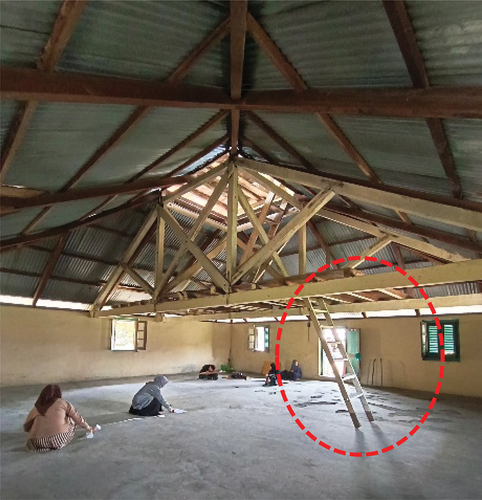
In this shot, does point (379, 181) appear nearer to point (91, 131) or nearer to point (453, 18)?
point (453, 18)

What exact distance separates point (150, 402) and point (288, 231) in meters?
4.25

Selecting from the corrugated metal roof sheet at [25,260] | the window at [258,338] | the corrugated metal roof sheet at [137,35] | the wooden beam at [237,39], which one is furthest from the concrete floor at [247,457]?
the window at [258,338]

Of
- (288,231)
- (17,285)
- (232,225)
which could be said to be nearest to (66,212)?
(232,225)

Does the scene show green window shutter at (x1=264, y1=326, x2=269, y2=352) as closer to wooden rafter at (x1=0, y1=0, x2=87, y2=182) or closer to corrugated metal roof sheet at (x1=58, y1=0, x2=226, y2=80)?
wooden rafter at (x1=0, y1=0, x2=87, y2=182)

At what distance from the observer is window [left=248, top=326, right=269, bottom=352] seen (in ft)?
51.2

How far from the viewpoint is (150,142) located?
5191 mm

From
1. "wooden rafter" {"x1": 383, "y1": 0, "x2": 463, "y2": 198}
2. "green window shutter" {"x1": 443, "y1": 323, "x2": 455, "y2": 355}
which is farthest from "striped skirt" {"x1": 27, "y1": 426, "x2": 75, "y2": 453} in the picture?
"green window shutter" {"x1": 443, "y1": 323, "x2": 455, "y2": 355}

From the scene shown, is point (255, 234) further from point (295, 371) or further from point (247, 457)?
point (295, 371)

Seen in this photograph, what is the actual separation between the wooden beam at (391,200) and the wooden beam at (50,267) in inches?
233

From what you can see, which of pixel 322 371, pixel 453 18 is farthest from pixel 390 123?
pixel 322 371

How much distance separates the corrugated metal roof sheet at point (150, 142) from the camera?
4656 millimetres

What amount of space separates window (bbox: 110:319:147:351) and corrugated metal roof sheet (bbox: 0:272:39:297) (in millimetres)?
3093

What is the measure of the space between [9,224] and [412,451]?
7.23m

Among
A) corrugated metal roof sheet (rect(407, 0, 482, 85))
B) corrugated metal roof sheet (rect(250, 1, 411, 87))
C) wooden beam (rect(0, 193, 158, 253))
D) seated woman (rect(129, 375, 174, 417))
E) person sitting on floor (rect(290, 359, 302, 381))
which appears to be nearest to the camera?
corrugated metal roof sheet (rect(407, 0, 482, 85))
